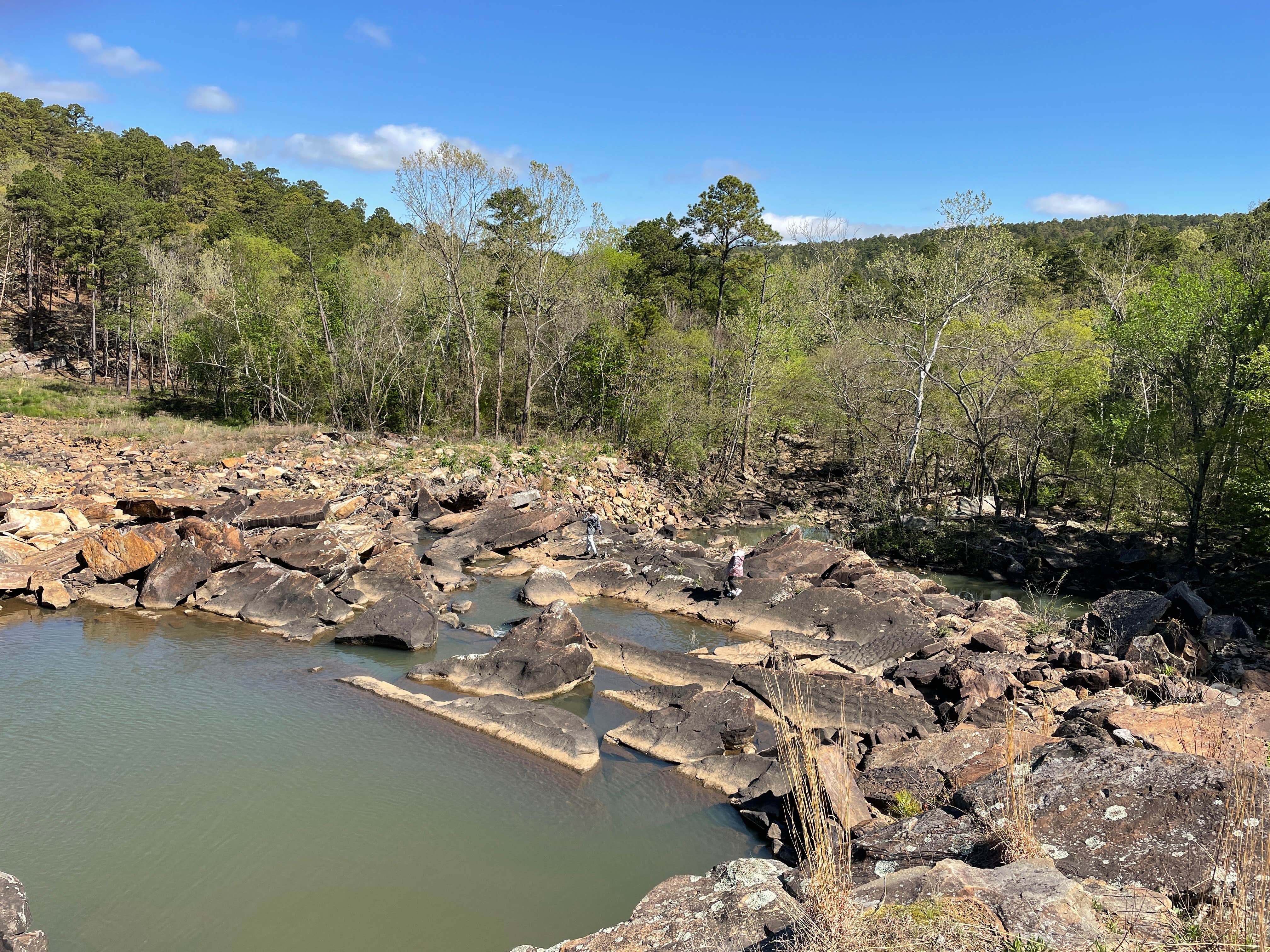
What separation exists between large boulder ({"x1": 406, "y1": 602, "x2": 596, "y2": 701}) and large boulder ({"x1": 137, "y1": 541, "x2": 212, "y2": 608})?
7652 mm

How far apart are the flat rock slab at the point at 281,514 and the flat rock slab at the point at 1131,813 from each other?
70.8 ft

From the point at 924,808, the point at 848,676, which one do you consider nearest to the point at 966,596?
the point at 848,676

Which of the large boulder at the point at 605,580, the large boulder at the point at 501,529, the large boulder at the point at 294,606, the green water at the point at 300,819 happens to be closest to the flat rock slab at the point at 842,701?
the green water at the point at 300,819

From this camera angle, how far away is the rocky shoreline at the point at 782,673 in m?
6.76

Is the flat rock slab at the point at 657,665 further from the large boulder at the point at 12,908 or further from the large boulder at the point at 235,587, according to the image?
the large boulder at the point at 12,908

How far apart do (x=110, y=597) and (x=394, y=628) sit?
313 inches

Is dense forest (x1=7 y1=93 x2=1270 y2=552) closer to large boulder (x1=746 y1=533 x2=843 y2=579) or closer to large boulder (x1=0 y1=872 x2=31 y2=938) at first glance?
large boulder (x1=746 y1=533 x2=843 y2=579)

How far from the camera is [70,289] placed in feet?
229

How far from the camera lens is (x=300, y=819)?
414 inches

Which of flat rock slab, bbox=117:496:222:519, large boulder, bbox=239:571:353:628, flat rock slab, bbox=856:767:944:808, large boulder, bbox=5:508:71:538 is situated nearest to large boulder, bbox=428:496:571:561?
large boulder, bbox=239:571:353:628

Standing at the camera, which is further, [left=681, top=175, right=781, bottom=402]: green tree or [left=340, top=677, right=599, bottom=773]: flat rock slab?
[left=681, top=175, right=781, bottom=402]: green tree

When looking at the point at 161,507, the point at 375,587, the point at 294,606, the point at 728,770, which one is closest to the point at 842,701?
the point at 728,770

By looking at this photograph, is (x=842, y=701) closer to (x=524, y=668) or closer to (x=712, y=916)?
(x=524, y=668)

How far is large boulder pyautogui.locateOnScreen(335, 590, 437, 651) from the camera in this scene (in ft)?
56.3
